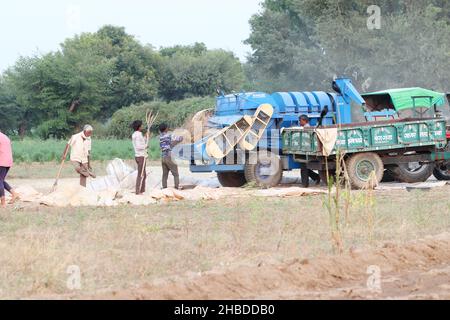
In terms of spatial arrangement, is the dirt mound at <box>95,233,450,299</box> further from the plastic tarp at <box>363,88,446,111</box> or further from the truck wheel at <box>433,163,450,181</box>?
the truck wheel at <box>433,163,450,181</box>

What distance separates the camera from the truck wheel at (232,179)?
20.4m

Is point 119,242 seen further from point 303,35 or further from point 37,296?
point 303,35

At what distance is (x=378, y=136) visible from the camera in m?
18.6

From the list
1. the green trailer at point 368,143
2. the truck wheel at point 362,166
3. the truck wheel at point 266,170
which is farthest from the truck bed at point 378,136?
the truck wheel at point 266,170

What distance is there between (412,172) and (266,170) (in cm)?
341

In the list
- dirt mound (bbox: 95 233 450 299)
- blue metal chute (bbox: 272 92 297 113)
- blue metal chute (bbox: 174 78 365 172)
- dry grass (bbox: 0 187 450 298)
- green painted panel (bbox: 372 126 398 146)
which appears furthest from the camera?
blue metal chute (bbox: 272 92 297 113)

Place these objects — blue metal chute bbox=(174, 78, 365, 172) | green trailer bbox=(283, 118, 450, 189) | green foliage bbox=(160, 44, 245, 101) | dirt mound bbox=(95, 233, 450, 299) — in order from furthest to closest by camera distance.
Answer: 1. green foliage bbox=(160, 44, 245, 101)
2. blue metal chute bbox=(174, 78, 365, 172)
3. green trailer bbox=(283, 118, 450, 189)
4. dirt mound bbox=(95, 233, 450, 299)

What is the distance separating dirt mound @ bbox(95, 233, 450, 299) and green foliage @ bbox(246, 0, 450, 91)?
24.7m

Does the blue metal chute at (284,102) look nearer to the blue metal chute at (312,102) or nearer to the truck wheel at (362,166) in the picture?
the blue metal chute at (312,102)

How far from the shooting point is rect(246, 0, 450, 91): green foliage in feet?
130

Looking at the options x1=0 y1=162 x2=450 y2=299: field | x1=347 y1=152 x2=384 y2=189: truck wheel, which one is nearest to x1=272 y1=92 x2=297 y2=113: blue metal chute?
x1=347 y1=152 x2=384 y2=189: truck wheel

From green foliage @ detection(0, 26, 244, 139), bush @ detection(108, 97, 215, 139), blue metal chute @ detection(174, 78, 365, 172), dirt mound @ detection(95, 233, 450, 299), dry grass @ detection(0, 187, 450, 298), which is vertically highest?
green foliage @ detection(0, 26, 244, 139)

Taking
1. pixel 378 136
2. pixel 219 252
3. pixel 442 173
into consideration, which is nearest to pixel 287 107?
pixel 378 136

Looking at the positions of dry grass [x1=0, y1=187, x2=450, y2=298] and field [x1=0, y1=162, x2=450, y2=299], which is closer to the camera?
field [x1=0, y1=162, x2=450, y2=299]
